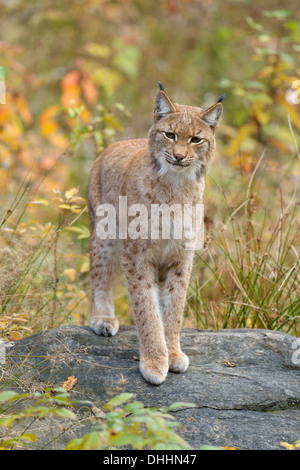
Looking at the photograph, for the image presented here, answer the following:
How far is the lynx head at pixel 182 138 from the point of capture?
151 inches

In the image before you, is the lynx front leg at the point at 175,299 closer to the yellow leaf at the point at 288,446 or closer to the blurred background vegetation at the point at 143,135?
the blurred background vegetation at the point at 143,135


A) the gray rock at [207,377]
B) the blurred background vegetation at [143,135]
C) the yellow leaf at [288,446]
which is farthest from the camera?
the blurred background vegetation at [143,135]

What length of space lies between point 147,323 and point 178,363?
1.01 feet

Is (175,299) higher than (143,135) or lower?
lower

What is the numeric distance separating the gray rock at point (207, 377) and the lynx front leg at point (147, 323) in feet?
0.26

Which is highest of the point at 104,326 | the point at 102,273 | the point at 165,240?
the point at 165,240

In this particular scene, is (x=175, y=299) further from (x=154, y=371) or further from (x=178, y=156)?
(x=178, y=156)

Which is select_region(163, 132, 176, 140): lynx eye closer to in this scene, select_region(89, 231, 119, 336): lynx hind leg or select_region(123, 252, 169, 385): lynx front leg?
select_region(123, 252, 169, 385): lynx front leg

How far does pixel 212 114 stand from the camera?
158 inches

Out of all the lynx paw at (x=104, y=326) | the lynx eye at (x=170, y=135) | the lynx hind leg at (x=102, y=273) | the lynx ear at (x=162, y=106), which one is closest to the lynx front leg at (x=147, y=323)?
the lynx paw at (x=104, y=326)

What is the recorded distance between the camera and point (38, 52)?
1049 centimetres

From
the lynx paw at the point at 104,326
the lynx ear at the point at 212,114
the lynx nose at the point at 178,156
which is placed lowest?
the lynx paw at the point at 104,326

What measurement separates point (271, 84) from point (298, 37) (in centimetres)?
106

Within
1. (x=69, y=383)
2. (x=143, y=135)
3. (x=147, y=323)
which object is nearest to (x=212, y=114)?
(x=147, y=323)
